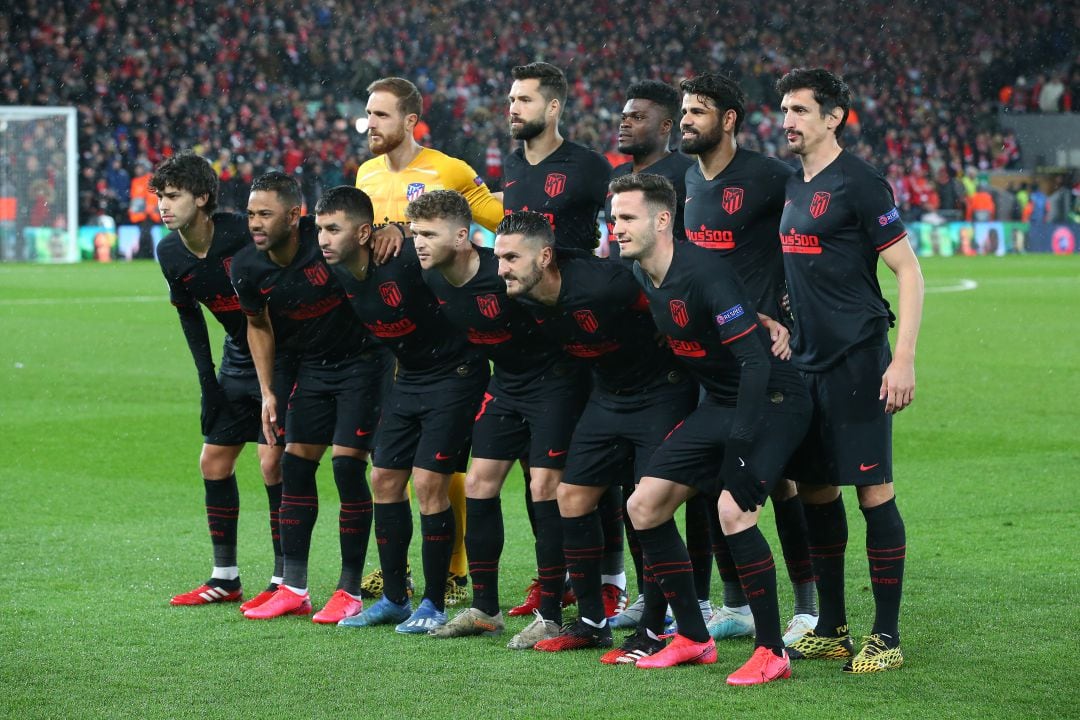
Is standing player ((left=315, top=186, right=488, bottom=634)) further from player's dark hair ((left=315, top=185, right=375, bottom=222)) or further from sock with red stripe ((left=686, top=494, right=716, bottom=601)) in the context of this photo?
sock with red stripe ((left=686, top=494, right=716, bottom=601))

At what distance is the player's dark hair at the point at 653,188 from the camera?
5312 mm

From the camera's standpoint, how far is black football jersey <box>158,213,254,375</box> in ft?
22.1

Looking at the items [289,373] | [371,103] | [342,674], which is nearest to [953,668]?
[342,674]

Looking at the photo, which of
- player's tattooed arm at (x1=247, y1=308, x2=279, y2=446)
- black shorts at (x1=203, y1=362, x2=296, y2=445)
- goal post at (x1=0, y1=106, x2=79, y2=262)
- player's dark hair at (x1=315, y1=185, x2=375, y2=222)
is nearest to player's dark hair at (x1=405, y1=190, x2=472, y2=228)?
player's dark hair at (x1=315, y1=185, x2=375, y2=222)

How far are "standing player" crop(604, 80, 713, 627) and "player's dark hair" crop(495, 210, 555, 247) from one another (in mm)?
726

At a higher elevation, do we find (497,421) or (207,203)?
(207,203)

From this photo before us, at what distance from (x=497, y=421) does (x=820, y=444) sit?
132 centimetres

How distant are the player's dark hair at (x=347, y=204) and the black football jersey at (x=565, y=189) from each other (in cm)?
71

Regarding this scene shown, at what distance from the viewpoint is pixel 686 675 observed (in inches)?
210

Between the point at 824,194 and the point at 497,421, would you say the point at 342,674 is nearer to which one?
the point at 497,421

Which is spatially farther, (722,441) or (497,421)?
(497,421)

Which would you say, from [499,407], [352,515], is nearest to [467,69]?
[352,515]

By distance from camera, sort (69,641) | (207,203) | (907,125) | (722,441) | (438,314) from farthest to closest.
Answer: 1. (907,125)
2. (207,203)
3. (438,314)
4. (69,641)
5. (722,441)

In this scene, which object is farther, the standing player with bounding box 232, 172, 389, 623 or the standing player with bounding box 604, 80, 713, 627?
the standing player with bounding box 232, 172, 389, 623
